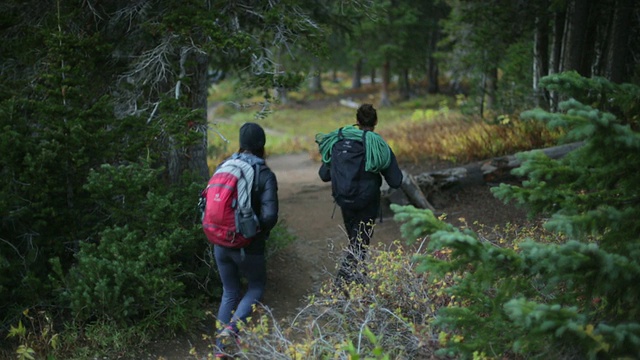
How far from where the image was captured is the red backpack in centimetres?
478

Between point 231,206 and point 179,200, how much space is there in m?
1.96

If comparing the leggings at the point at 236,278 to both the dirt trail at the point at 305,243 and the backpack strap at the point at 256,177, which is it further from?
the dirt trail at the point at 305,243

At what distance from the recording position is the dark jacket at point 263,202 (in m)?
4.88

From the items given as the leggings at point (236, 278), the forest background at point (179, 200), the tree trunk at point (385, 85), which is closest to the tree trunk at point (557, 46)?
the forest background at point (179, 200)

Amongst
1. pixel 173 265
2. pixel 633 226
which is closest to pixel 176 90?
pixel 173 265

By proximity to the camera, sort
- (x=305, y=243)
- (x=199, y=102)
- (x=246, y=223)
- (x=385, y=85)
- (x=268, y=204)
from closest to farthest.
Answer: (x=246, y=223) → (x=268, y=204) → (x=199, y=102) → (x=305, y=243) → (x=385, y=85)

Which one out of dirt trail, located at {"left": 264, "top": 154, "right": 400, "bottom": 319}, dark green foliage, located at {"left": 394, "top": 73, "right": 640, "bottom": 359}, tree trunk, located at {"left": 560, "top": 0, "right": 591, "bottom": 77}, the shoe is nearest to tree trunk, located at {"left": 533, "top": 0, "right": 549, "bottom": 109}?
tree trunk, located at {"left": 560, "top": 0, "right": 591, "bottom": 77}

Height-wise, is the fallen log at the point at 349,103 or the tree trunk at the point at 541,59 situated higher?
the tree trunk at the point at 541,59

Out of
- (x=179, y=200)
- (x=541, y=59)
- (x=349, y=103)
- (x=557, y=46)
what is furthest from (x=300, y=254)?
(x=349, y=103)

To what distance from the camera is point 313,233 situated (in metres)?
9.20

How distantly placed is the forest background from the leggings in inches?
20.3

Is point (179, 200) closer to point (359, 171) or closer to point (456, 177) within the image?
point (359, 171)

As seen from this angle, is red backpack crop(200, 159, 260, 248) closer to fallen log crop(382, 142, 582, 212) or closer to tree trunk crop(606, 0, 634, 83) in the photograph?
fallen log crop(382, 142, 582, 212)

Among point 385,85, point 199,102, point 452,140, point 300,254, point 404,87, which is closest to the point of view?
point 199,102
